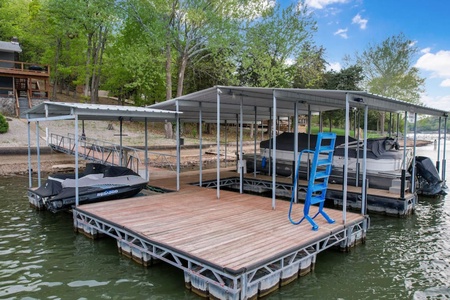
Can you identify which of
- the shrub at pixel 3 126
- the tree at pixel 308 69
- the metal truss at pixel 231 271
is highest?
the tree at pixel 308 69

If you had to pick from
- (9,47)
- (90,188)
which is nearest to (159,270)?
(90,188)

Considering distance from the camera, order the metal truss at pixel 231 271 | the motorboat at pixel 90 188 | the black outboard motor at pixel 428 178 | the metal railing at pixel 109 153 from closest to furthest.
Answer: the metal truss at pixel 231 271 < the motorboat at pixel 90 188 < the black outboard motor at pixel 428 178 < the metal railing at pixel 109 153

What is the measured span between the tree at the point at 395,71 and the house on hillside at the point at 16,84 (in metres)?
32.1

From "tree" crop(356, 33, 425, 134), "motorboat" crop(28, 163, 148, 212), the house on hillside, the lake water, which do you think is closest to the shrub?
the house on hillside

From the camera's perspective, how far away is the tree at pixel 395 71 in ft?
122

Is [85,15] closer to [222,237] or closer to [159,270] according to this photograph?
[159,270]

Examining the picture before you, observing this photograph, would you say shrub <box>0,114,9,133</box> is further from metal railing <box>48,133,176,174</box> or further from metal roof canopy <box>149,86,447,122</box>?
metal roof canopy <box>149,86,447,122</box>

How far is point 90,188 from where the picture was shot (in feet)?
28.0

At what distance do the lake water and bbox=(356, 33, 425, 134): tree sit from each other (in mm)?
32721

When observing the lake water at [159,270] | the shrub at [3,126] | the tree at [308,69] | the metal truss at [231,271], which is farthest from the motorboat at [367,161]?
the tree at [308,69]

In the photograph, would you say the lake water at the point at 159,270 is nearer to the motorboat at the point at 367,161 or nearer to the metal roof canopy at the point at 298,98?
the motorboat at the point at 367,161

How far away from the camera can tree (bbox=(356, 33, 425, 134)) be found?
3722cm

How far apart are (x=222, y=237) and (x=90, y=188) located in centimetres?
441

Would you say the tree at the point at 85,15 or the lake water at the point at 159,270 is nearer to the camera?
the lake water at the point at 159,270
